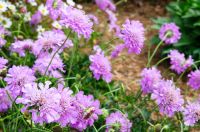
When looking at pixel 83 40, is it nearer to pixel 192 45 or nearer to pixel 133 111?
pixel 192 45

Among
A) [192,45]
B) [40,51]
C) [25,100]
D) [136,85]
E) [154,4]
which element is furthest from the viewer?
[154,4]

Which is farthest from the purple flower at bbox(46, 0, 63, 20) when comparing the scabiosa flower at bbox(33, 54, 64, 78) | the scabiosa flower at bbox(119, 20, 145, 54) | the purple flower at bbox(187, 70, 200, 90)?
the purple flower at bbox(187, 70, 200, 90)

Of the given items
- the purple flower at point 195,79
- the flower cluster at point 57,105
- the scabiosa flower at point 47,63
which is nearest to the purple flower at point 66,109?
the flower cluster at point 57,105

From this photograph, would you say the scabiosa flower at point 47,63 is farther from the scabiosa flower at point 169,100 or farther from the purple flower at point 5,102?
the scabiosa flower at point 169,100

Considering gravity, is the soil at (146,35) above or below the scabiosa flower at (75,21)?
below

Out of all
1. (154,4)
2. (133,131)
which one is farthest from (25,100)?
(154,4)

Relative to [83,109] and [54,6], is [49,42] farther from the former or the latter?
[83,109]

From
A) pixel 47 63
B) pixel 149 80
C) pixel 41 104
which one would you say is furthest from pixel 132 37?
pixel 41 104
